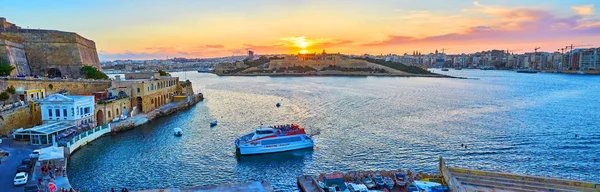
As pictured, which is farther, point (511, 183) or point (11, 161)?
point (11, 161)

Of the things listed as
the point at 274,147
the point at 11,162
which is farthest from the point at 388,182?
the point at 11,162

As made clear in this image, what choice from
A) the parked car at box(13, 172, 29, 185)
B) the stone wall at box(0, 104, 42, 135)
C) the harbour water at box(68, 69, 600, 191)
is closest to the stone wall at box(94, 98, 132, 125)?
the harbour water at box(68, 69, 600, 191)

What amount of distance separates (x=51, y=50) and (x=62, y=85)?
296 inches

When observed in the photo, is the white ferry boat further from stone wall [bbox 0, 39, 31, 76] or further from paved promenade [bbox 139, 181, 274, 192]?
stone wall [bbox 0, 39, 31, 76]

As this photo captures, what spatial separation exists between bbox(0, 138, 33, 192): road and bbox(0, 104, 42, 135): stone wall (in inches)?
48.2

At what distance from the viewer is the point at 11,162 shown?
15.4 m

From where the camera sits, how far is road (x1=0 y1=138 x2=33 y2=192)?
42.1ft

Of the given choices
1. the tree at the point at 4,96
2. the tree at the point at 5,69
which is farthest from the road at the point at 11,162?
the tree at the point at 5,69

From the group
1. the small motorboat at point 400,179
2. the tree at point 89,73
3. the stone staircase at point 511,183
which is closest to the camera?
the stone staircase at point 511,183

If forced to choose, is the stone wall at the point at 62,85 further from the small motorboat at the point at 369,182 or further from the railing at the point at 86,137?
the small motorboat at the point at 369,182

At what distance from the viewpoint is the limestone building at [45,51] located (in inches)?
1253

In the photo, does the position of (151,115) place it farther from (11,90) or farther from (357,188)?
(357,188)

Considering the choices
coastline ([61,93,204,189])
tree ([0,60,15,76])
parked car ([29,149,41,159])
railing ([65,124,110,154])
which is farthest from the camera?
tree ([0,60,15,76])

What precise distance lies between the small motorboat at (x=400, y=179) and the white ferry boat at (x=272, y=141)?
7.18 m
